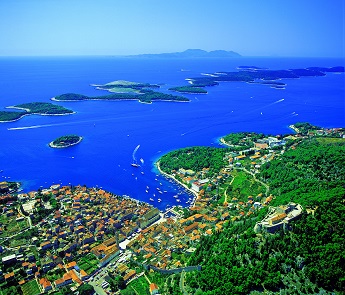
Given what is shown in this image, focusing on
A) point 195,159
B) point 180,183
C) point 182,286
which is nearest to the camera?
point 182,286

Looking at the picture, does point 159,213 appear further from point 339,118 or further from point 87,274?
point 339,118

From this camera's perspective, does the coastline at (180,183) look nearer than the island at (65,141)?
Yes

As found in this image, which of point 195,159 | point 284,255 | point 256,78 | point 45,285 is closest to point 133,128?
point 195,159

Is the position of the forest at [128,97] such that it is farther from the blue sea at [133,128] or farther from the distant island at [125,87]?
the distant island at [125,87]

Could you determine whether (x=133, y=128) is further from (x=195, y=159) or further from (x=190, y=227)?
(x=190, y=227)

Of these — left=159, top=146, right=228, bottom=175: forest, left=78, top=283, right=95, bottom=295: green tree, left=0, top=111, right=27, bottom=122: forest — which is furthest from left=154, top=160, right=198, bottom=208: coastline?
left=0, top=111, right=27, bottom=122: forest

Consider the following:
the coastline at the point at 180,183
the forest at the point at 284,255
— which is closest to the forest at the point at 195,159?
the coastline at the point at 180,183

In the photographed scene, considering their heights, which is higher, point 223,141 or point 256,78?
point 256,78

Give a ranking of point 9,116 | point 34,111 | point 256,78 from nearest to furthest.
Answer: point 9,116, point 34,111, point 256,78
